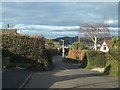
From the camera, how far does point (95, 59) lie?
41969mm

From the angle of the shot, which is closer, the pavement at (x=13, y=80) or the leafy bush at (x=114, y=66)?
the pavement at (x=13, y=80)

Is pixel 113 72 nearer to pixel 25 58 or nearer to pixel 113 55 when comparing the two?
pixel 113 55

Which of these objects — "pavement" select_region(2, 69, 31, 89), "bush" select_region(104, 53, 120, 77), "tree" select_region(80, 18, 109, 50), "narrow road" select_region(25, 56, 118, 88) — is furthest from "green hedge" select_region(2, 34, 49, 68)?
"tree" select_region(80, 18, 109, 50)

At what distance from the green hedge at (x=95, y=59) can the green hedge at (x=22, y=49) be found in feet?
24.5

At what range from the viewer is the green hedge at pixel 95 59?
136ft

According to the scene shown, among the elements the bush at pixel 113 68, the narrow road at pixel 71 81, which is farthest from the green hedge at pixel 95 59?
the narrow road at pixel 71 81

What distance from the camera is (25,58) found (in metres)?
36.6

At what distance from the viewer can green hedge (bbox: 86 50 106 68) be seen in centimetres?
4144

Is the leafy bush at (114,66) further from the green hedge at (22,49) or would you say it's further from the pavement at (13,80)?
the pavement at (13,80)

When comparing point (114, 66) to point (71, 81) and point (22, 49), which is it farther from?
point (22, 49)

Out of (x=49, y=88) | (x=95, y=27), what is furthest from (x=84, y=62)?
(x=95, y=27)

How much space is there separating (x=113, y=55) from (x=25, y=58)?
9.62 meters

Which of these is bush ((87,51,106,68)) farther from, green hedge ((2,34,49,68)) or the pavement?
the pavement

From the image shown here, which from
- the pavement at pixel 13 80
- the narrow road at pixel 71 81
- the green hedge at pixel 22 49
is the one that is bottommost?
the narrow road at pixel 71 81
